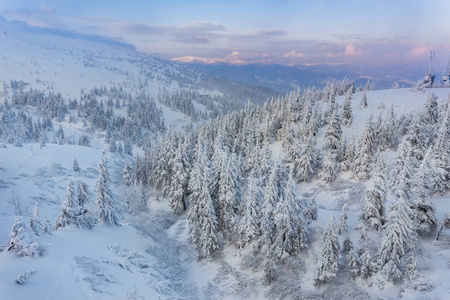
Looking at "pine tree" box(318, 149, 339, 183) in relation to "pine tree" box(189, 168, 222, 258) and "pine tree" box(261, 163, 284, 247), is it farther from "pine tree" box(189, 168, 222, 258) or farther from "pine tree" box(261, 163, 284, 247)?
"pine tree" box(189, 168, 222, 258)

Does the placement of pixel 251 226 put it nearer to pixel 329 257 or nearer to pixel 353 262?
pixel 329 257

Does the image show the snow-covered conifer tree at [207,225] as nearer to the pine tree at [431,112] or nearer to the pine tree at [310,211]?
the pine tree at [310,211]

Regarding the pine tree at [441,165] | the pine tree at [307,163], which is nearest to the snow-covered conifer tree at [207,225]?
the pine tree at [307,163]

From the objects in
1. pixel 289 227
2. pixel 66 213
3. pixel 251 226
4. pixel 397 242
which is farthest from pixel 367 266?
pixel 66 213

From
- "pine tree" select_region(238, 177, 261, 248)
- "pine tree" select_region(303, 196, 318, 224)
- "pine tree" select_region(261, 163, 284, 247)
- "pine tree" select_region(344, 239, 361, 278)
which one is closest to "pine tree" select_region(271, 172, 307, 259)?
"pine tree" select_region(261, 163, 284, 247)

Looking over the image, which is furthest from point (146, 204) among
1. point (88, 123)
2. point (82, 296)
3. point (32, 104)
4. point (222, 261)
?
point (32, 104)

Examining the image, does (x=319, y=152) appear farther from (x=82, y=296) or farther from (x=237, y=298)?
(x=82, y=296)
